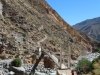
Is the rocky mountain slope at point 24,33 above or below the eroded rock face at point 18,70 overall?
above

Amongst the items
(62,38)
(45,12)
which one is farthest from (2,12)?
(45,12)

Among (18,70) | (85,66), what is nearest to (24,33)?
(18,70)

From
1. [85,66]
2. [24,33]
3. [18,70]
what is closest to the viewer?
[18,70]

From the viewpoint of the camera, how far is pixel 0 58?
3022cm

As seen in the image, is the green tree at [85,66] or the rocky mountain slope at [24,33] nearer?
the green tree at [85,66]

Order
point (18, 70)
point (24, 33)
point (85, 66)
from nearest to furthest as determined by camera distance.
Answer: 1. point (18, 70)
2. point (85, 66)
3. point (24, 33)

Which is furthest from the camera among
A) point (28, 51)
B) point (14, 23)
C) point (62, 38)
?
point (62, 38)

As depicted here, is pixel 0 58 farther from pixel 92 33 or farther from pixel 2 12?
pixel 92 33

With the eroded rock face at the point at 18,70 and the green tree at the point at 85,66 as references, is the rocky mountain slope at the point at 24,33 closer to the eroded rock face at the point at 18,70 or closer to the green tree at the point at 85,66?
the green tree at the point at 85,66

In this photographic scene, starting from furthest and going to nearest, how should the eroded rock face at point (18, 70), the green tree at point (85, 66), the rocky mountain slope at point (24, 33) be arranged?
1. the rocky mountain slope at point (24, 33)
2. the green tree at point (85, 66)
3. the eroded rock face at point (18, 70)

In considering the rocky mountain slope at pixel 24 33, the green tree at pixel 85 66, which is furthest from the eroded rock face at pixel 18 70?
the rocky mountain slope at pixel 24 33

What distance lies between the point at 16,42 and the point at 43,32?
390 inches

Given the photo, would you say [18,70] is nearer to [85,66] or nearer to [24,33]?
[85,66]

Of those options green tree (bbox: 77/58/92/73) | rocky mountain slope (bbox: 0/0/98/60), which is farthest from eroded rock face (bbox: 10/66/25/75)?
rocky mountain slope (bbox: 0/0/98/60)
